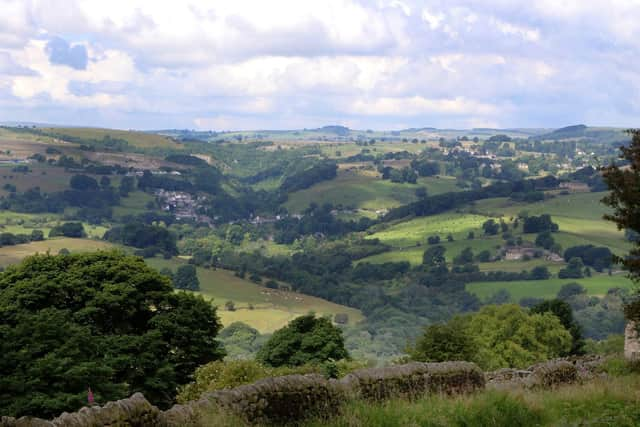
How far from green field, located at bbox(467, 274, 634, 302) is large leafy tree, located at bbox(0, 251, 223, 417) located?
14199 cm

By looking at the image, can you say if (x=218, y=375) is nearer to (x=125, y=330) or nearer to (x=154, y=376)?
(x=154, y=376)

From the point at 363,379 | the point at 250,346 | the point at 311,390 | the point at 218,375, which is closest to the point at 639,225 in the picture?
the point at 363,379

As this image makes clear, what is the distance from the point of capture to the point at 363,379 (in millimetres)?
12969

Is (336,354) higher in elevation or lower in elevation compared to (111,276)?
lower

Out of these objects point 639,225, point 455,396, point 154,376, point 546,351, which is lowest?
point 546,351

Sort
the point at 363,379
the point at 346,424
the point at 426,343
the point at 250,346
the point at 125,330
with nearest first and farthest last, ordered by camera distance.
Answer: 1. the point at 346,424
2. the point at 363,379
3. the point at 125,330
4. the point at 426,343
5. the point at 250,346

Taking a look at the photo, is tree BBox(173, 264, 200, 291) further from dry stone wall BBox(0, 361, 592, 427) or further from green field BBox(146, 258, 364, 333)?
dry stone wall BBox(0, 361, 592, 427)

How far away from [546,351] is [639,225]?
1671 inches

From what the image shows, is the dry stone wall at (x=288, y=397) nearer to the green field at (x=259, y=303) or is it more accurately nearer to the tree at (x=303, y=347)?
the tree at (x=303, y=347)

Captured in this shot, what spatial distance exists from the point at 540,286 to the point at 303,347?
14877cm

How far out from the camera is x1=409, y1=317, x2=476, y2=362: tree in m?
46.8

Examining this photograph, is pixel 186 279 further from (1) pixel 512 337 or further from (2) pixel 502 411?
(2) pixel 502 411

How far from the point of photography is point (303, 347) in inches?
1934

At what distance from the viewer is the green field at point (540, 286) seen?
178m
